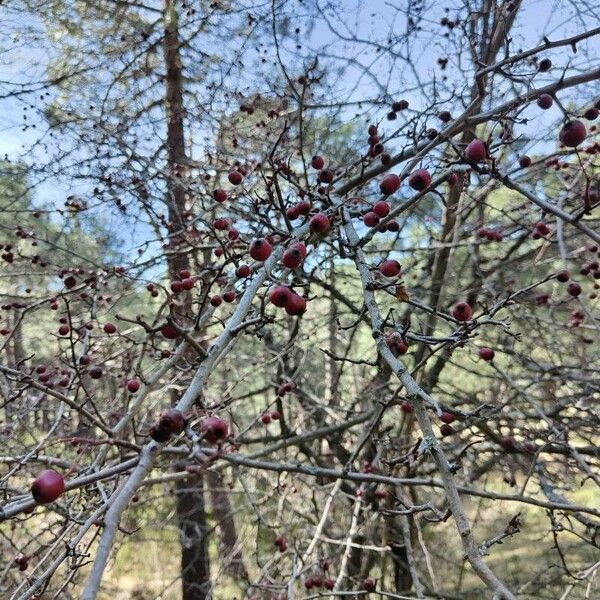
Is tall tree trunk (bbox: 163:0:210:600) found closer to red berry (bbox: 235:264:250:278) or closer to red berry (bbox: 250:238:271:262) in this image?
red berry (bbox: 235:264:250:278)

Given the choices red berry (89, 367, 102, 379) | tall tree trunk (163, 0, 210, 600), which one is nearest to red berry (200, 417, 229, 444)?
red berry (89, 367, 102, 379)

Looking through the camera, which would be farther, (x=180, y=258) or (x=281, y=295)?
(x=180, y=258)

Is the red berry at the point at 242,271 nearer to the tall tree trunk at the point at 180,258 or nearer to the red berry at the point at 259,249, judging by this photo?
the red berry at the point at 259,249

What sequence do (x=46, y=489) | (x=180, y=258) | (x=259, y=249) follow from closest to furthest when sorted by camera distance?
1. (x=46, y=489)
2. (x=259, y=249)
3. (x=180, y=258)

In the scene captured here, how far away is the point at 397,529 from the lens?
4.69 metres

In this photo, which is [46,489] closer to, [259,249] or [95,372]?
[259,249]

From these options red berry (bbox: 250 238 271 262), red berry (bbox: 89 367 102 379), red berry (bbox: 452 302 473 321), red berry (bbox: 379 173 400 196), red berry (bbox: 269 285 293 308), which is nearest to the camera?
red berry (bbox: 269 285 293 308)

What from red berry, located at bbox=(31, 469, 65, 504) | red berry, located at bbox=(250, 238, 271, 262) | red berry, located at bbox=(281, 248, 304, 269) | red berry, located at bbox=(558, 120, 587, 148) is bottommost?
red berry, located at bbox=(31, 469, 65, 504)

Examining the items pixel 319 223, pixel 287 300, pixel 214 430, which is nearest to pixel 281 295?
pixel 287 300

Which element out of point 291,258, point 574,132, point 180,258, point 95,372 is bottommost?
point 95,372

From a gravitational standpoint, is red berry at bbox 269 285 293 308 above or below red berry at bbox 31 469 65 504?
above

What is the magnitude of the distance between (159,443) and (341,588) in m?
2.96

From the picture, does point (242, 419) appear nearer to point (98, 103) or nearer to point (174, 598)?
point (174, 598)

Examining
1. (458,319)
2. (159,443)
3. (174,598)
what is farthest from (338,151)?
(174,598)
